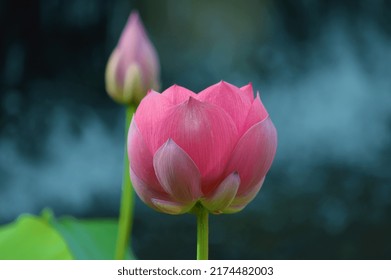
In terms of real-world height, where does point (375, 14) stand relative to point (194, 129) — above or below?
above

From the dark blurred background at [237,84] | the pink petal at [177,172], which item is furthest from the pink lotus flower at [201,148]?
the dark blurred background at [237,84]

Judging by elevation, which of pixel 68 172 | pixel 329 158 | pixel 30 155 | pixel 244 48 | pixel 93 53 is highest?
pixel 244 48

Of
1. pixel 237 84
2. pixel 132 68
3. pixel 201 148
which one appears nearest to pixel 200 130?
pixel 201 148

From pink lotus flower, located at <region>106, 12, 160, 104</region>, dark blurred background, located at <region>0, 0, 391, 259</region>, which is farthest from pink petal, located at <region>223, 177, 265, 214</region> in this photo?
dark blurred background, located at <region>0, 0, 391, 259</region>

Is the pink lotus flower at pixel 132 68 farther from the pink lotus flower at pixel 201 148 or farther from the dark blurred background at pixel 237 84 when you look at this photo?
the dark blurred background at pixel 237 84

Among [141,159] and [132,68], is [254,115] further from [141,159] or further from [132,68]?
[132,68]

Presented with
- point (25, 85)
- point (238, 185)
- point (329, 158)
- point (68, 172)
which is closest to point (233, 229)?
point (329, 158)
